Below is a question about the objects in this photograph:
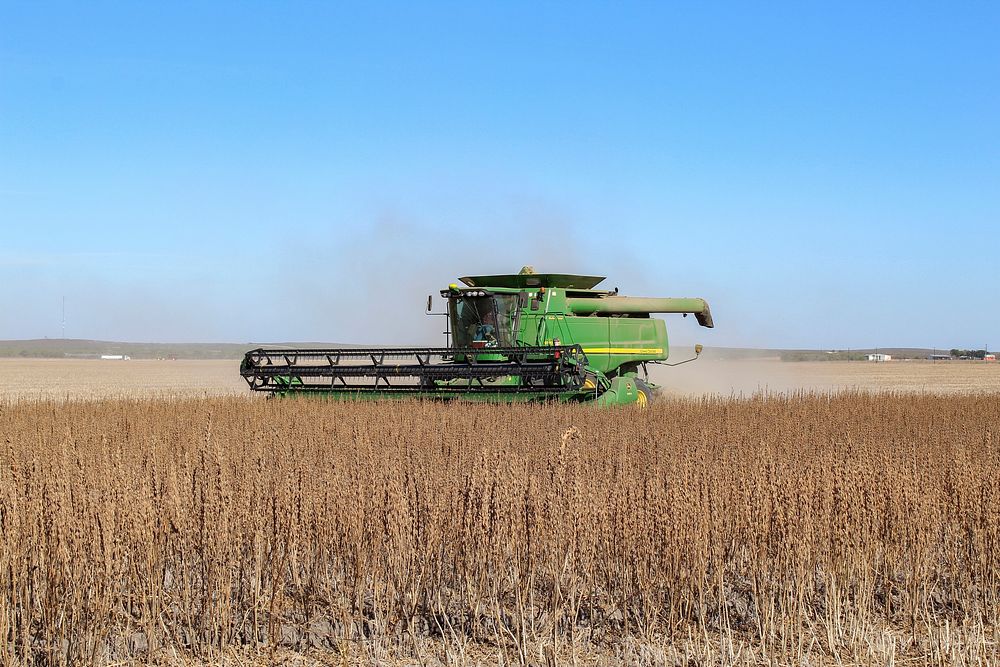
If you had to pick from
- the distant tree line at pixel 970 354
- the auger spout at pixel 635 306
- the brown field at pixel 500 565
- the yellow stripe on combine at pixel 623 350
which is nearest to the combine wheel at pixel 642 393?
the yellow stripe on combine at pixel 623 350

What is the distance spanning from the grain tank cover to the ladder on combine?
1.39m

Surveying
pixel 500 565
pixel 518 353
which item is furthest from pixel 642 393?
pixel 500 565

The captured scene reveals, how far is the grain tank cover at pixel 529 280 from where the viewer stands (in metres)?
15.7

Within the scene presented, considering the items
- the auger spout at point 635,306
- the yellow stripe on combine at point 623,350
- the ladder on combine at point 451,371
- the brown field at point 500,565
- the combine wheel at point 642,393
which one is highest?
the auger spout at point 635,306

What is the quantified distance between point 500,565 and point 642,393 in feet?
36.5

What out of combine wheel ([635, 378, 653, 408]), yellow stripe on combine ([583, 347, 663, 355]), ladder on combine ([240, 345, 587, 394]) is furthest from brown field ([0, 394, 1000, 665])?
yellow stripe on combine ([583, 347, 663, 355])

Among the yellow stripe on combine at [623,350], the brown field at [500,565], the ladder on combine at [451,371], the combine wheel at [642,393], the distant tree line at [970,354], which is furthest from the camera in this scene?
the distant tree line at [970,354]

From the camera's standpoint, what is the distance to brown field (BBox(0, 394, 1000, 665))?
4.57 metres

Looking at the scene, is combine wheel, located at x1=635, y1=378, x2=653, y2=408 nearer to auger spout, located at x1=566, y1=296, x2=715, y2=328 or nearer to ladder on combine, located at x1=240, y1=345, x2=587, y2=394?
auger spout, located at x1=566, y1=296, x2=715, y2=328

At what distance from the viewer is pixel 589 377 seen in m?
13.7

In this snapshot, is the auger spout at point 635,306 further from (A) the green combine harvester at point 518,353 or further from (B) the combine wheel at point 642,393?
(B) the combine wheel at point 642,393

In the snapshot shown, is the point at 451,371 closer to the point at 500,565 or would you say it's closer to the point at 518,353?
the point at 518,353

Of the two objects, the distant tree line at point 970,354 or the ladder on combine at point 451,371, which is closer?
the ladder on combine at point 451,371

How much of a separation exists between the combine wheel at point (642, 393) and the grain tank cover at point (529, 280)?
6.15ft
